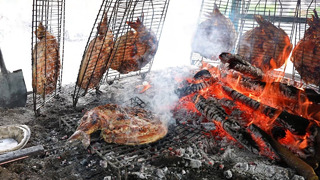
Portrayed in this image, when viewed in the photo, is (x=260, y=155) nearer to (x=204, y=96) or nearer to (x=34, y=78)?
(x=204, y=96)

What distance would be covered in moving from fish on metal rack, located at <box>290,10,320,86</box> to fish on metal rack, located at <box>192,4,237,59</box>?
69.8 inches

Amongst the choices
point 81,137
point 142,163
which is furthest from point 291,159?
point 81,137

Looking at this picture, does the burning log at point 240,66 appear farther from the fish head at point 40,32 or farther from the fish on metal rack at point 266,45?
the fish head at point 40,32

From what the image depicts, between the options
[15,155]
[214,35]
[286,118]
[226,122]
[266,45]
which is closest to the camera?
[15,155]

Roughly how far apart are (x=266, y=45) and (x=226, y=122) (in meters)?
3.54

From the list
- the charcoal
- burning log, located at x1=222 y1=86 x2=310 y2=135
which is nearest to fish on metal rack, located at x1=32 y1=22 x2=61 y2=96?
burning log, located at x1=222 y1=86 x2=310 y2=135

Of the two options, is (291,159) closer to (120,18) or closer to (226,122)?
(226,122)

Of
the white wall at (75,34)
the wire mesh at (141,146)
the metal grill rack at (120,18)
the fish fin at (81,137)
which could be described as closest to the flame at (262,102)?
the wire mesh at (141,146)

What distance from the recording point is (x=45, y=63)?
15.9 feet

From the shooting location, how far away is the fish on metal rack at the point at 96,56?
5.28 metres

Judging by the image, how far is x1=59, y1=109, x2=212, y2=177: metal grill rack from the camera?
3.38m

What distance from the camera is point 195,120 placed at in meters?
4.98

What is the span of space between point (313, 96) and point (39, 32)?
4.92 meters

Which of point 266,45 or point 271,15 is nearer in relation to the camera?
point 266,45
